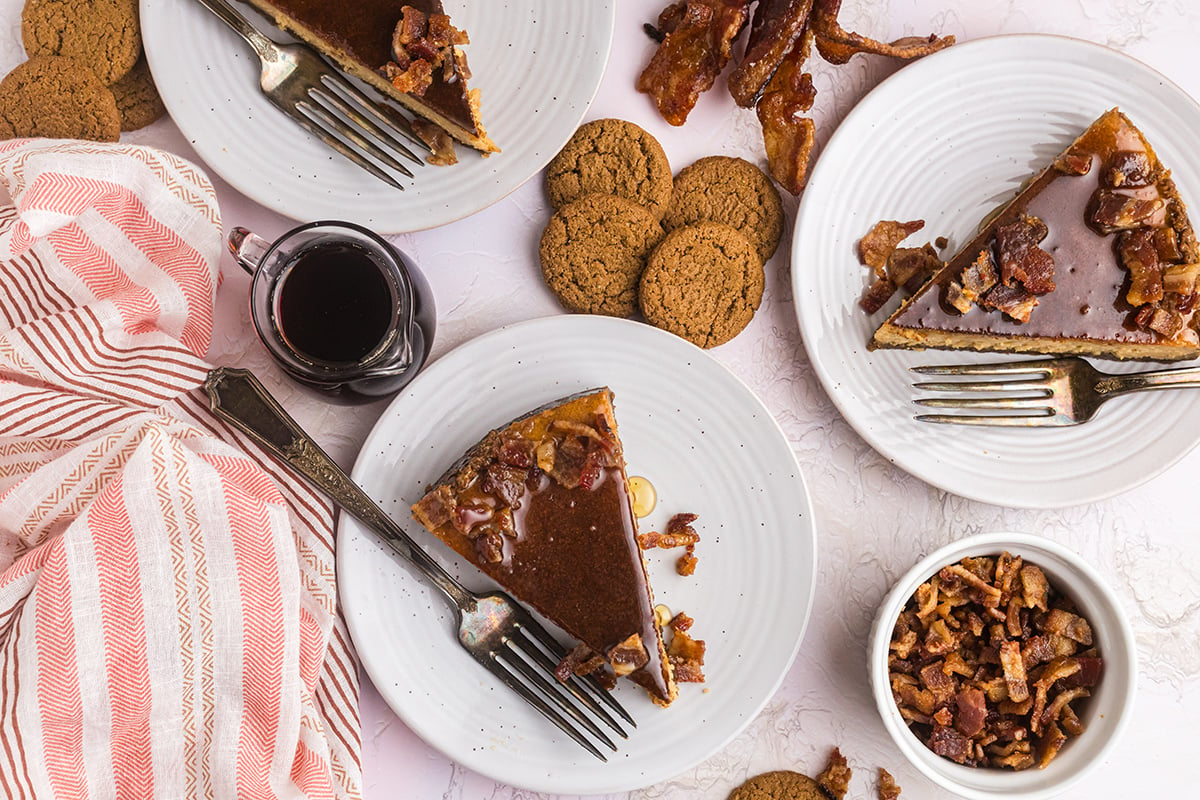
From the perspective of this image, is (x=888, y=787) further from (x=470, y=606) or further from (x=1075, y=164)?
(x=1075, y=164)

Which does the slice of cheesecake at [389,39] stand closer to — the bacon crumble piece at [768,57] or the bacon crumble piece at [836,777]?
the bacon crumble piece at [768,57]

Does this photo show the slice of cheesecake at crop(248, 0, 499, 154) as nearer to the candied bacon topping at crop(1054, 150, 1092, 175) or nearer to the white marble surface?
the white marble surface

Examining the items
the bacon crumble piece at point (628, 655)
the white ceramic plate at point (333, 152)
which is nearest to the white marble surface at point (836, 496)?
the white ceramic plate at point (333, 152)

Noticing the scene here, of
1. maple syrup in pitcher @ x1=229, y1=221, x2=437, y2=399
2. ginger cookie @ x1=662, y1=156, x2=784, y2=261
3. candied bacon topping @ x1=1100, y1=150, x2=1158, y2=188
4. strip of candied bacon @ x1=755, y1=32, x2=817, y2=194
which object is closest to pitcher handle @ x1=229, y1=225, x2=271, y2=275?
maple syrup in pitcher @ x1=229, y1=221, x2=437, y2=399

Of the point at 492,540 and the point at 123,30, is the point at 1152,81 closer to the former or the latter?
the point at 492,540

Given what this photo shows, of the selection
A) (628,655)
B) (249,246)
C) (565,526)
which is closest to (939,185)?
(565,526)
